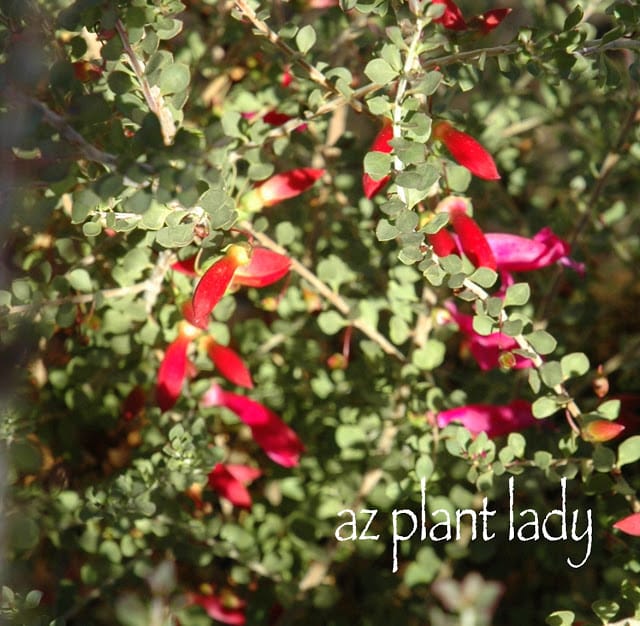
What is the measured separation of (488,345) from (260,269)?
0.26 meters

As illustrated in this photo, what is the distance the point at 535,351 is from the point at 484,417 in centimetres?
17

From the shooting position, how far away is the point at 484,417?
94 centimetres

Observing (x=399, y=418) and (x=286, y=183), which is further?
(x=399, y=418)

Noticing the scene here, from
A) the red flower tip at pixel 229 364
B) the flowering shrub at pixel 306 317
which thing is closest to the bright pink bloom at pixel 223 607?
the flowering shrub at pixel 306 317

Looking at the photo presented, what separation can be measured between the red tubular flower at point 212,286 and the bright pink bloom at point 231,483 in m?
0.35

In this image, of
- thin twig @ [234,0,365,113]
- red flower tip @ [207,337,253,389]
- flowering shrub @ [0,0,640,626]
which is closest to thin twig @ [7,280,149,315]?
flowering shrub @ [0,0,640,626]

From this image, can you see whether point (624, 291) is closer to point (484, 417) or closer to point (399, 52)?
point (484, 417)

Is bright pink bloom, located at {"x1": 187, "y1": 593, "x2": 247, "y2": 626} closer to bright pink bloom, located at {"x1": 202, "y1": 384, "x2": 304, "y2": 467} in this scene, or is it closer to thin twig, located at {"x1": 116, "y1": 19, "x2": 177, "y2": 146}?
bright pink bloom, located at {"x1": 202, "y1": 384, "x2": 304, "y2": 467}

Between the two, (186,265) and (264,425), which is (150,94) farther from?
(264,425)

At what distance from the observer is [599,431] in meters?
0.80

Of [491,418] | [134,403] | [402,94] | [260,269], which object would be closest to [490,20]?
[402,94]

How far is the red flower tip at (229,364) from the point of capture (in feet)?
3.01

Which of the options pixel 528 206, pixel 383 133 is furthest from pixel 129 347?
pixel 528 206

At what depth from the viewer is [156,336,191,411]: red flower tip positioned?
87 centimetres
